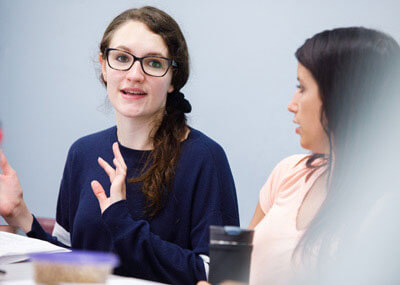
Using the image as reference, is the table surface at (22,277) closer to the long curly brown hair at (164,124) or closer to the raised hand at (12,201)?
the raised hand at (12,201)

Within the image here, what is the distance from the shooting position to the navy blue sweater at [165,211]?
1365 millimetres

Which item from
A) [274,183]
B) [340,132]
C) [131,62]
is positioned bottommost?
[274,183]

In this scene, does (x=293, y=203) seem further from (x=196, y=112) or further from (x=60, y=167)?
(x=60, y=167)

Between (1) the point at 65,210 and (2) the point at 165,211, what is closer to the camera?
(2) the point at 165,211

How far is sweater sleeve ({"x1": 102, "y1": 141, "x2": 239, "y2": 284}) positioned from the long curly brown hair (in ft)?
0.26

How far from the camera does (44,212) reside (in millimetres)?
2869

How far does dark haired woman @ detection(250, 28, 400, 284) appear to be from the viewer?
40.3 inches

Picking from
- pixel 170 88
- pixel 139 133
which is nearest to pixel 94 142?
pixel 139 133

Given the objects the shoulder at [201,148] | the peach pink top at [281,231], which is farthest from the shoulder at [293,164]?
the shoulder at [201,148]

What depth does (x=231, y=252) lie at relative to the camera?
0.86 m

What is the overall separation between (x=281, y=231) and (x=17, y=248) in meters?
0.57

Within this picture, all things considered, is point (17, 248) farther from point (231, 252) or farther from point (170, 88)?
point (170, 88)

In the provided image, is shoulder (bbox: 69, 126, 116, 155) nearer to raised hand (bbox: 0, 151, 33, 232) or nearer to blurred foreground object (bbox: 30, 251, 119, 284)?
raised hand (bbox: 0, 151, 33, 232)

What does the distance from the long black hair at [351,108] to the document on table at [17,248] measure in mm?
560
